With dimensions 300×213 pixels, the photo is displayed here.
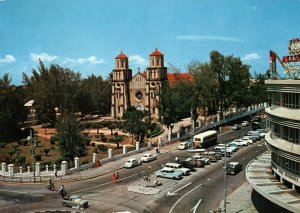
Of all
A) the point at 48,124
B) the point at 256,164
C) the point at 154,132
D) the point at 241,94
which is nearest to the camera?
the point at 256,164

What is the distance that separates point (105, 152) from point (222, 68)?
39.1m

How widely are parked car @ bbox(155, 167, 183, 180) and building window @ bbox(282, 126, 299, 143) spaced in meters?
17.2

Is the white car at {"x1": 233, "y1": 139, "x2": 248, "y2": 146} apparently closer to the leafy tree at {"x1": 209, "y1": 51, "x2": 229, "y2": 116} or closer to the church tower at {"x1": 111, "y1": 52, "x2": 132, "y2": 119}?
the leafy tree at {"x1": 209, "y1": 51, "x2": 229, "y2": 116}

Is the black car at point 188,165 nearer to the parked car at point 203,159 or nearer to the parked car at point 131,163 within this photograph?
the parked car at point 203,159

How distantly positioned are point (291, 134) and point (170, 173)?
1937cm

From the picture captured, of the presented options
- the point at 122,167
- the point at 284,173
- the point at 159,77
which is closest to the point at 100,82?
the point at 159,77

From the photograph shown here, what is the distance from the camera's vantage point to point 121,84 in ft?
367

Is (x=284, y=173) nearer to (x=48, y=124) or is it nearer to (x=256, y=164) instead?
(x=256, y=164)

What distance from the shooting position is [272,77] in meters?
39.4

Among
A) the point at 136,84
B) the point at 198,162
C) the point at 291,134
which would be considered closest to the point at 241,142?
the point at 198,162

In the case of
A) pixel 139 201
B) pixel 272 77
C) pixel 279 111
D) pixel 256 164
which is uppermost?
pixel 272 77

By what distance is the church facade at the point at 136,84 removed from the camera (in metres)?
106

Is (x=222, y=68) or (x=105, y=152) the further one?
(x=222, y=68)

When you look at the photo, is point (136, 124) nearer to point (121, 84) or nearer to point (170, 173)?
point (170, 173)
